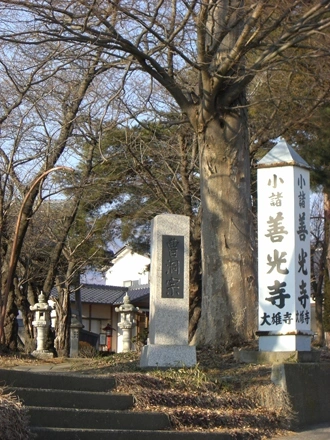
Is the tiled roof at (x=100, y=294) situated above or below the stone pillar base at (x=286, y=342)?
above

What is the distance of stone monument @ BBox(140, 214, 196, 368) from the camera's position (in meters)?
10.2

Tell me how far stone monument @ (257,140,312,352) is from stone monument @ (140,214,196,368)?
110 cm

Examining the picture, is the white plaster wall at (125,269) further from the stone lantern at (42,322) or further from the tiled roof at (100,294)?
the stone lantern at (42,322)

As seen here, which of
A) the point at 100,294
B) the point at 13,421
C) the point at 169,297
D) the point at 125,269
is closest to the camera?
the point at 13,421

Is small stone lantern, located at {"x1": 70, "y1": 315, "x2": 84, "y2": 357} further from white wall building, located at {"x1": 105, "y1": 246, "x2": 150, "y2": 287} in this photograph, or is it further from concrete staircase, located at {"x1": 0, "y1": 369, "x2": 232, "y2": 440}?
white wall building, located at {"x1": 105, "y1": 246, "x2": 150, "y2": 287}

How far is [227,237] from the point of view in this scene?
485 inches

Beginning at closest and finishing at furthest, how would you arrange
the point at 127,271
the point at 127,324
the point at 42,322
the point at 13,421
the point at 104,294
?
the point at 13,421 < the point at 42,322 < the point at 127,324 < the point at 104,294 < the point at 127,271

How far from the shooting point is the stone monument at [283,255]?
10.2 metres

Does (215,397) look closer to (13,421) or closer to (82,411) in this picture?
(82,411)

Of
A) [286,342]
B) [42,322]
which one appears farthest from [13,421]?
[42,322]

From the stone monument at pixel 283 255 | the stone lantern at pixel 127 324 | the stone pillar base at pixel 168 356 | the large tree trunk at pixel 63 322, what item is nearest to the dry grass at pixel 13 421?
the stone pillar base at pixel 168 356

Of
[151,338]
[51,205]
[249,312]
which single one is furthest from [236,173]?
[51,205]

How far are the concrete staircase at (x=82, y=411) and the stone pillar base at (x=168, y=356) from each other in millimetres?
1880

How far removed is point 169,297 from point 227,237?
217 centimetres
